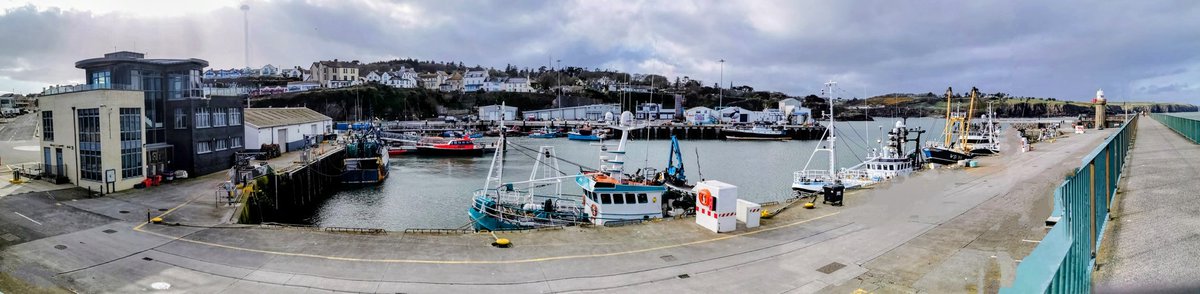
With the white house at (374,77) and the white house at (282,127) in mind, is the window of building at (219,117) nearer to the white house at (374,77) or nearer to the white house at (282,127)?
the white house at (282,127)

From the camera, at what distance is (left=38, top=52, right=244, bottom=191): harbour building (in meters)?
21.7

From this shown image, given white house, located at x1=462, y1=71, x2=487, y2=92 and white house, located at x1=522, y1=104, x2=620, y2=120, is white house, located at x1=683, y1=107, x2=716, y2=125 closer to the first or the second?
white house, located at x1=522, y1=104, x2=620, y2=120

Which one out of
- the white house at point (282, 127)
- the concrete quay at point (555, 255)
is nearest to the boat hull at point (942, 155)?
the concrete quay at point (555, 255)

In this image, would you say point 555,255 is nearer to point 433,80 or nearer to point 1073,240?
point 1073,240

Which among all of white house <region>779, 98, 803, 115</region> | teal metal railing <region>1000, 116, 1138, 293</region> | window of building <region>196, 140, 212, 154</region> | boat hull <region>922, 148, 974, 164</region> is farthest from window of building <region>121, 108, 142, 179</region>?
white house <region>779, 98, 803, 115</region>

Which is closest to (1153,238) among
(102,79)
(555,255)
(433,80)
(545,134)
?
(555,255)

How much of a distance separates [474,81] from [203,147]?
418ft

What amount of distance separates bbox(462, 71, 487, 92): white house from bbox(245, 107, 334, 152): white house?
3975 inches

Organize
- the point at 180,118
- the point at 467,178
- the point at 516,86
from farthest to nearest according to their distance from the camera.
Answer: the point at 516,86, the point at 467,178, the point at 180,118

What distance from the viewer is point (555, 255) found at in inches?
518

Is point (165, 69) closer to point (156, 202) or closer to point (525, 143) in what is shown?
point (156, 202)

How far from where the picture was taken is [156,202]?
19922 millimetres

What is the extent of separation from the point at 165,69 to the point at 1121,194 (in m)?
32.1

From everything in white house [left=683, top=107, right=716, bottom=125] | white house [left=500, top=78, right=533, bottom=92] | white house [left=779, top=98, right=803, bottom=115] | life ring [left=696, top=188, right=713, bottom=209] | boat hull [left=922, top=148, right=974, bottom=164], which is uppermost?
white house [left=500, top=78, right=533, bottom=92]
